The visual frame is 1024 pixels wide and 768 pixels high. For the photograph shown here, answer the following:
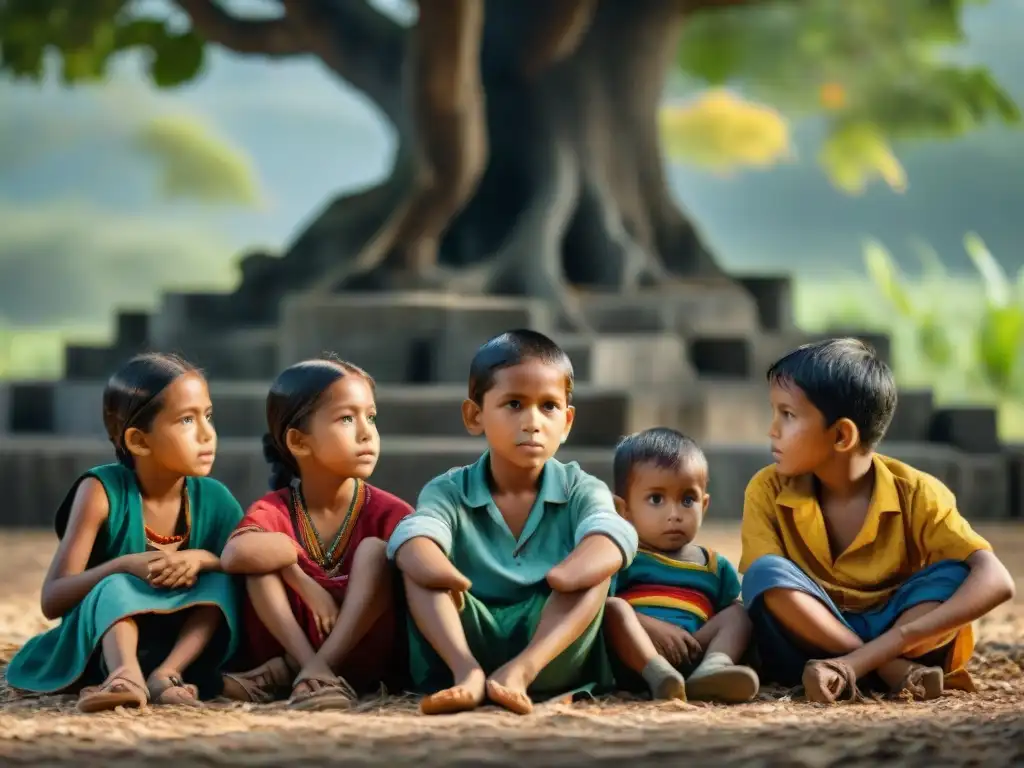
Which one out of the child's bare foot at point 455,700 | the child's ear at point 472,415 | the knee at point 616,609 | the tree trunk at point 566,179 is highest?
the tree trunk at point 566,179

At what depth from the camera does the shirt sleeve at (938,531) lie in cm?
316


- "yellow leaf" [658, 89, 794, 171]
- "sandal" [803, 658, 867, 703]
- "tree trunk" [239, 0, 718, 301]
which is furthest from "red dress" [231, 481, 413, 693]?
"yellow leaf" [658, 89, 794, 171]

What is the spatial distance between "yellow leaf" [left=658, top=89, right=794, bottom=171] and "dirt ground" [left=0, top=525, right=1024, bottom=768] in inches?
954

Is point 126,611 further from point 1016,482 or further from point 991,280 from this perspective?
point 991,280

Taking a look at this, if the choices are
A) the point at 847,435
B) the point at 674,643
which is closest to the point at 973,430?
the point at 847,435

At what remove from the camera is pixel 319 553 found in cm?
323

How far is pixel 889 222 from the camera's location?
3100cm

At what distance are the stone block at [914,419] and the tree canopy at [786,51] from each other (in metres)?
3.26

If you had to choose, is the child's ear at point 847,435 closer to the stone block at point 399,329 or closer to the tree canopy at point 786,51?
the stone block at point 399,329

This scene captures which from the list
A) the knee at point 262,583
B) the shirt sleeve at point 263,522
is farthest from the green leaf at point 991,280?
the knee at point 262,583

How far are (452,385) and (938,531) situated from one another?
476cm

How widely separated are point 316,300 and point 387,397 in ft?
4.02

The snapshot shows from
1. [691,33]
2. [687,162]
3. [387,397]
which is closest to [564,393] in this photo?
[387,397]

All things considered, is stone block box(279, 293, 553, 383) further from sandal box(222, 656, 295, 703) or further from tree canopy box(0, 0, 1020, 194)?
sandal box(222, 656, 295, 703)
